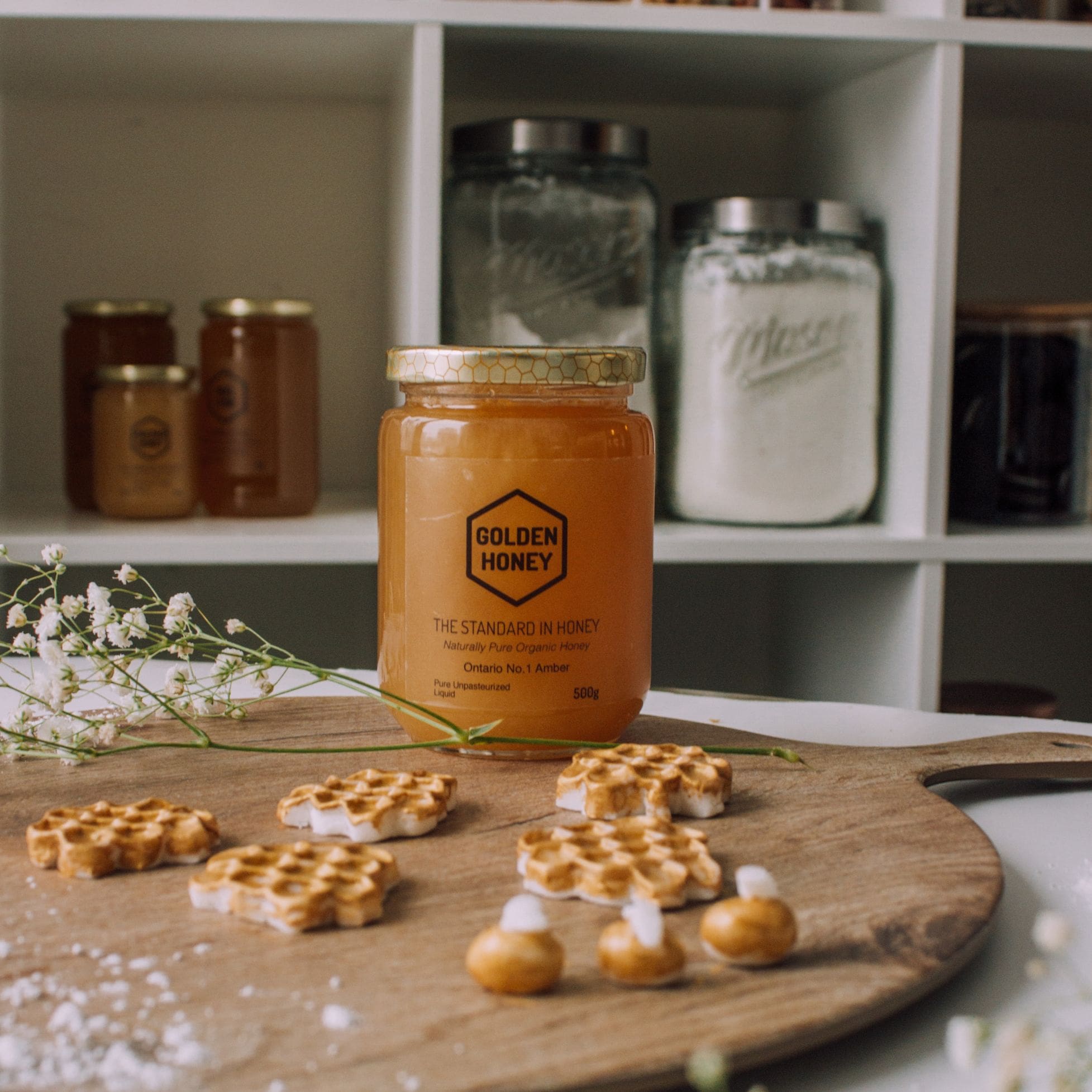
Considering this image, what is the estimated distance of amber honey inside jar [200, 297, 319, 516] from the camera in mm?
1190

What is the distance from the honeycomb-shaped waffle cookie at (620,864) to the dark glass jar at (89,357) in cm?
89

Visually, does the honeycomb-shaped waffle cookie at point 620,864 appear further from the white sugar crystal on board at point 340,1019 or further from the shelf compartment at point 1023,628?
the shelf compartment at point 1023,628

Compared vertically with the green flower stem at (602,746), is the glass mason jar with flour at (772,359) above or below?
above

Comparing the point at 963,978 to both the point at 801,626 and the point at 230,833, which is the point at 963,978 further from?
the point at 801,626

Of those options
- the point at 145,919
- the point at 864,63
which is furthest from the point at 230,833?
the point at 864,63

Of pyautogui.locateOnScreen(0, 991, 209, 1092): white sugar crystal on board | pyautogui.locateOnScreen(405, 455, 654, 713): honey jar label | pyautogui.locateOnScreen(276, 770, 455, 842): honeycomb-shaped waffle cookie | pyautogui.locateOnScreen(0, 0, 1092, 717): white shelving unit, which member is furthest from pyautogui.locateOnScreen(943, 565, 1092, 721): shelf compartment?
pyautogui.locateOnScreen(0, 991, 209, 1092): white sugar crystal on board

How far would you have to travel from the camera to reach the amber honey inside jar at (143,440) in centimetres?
116

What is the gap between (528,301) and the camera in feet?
3.80

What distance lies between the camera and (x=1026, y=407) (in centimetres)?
123

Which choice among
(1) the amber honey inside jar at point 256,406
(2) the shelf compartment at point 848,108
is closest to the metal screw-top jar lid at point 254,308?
(1) the amber honey inside jar at point 256,406

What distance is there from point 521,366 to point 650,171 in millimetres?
935

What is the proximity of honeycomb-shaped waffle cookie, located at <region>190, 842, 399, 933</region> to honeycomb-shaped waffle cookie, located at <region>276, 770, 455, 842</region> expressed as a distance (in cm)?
4

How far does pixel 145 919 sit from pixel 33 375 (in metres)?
1.10

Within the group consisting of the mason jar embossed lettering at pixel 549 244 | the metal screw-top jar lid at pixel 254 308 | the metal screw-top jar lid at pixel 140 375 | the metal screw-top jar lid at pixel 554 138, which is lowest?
the metal screw-top jar lid at pixel 140 375
